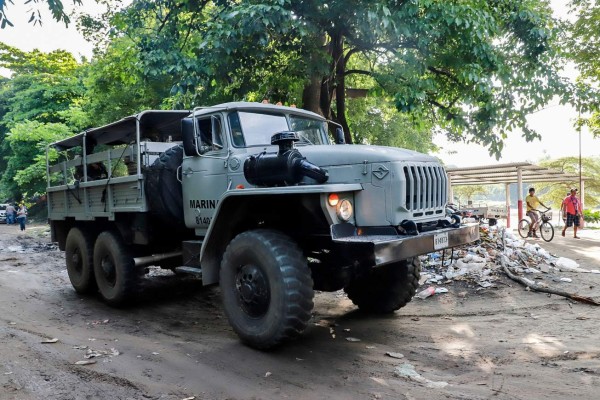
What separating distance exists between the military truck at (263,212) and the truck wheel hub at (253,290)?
11mm

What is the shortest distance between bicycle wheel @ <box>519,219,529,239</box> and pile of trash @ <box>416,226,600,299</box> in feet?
16.5

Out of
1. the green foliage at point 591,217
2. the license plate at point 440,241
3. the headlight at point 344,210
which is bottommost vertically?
the green foliage at point 591,217

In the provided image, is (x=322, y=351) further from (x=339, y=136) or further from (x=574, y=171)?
(x=574, y=171)

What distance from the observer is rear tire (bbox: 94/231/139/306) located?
6.47m

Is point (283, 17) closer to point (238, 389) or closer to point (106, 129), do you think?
point (106, 129)

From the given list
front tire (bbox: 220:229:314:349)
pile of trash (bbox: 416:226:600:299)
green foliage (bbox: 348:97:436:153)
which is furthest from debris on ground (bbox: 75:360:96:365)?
green foliage (bbox: 348:97:436:153)

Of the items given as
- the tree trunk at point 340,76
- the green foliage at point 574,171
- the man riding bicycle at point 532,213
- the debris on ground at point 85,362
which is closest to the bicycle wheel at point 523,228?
the man riding bicycle at point 532,213

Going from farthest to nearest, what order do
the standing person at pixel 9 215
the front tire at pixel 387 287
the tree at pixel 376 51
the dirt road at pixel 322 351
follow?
the standing person at pixel 9 215 → the tree at pixel 376 51 → the front tire at pixel 387 287 → the dirt road at pixel 322 351

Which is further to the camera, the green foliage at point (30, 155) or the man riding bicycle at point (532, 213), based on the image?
the green foliage at point (30, 155)

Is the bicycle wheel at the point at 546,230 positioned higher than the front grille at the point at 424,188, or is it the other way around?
the front grille at the point at 424,188

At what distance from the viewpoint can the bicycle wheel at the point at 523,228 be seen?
1391 cm

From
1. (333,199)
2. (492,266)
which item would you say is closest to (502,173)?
(492,266)

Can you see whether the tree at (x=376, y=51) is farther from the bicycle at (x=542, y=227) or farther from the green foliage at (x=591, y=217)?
the green foliage at (x=591, y=217)

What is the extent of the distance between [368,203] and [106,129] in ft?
14.3
